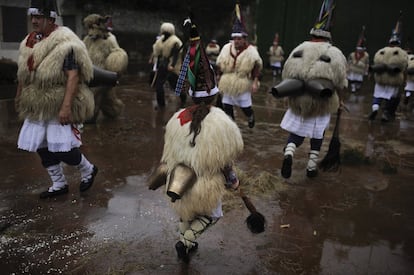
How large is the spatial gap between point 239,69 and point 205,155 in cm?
411

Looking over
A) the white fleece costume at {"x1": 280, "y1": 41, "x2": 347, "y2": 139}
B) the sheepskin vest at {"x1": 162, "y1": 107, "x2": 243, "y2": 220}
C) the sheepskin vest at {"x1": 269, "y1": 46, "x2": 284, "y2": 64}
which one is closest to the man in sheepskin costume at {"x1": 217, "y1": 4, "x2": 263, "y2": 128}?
the white fleece costume at {"x1": 280, "y1": 41, "x2": 347, "y2": 139}

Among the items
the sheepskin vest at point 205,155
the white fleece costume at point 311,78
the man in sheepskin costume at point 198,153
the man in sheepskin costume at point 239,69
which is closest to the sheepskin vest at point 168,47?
the man in sheepskin costume at point 239,69

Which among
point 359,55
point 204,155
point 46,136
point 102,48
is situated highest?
point 359,55

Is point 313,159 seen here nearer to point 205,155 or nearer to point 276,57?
point 205,155

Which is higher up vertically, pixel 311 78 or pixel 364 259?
pixel 311 78

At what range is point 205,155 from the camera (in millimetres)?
2848

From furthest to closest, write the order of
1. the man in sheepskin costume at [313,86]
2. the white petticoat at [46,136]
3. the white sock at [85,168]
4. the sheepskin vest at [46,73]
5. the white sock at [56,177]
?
the man in sheepskin costume at [313,86] → the white sock at [85,168] → the white sock at [56,177] → the white petticoat at [46,136] → the sheepskin vest at [46,73]

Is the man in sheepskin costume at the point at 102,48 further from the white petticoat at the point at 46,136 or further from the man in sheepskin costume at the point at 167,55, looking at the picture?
the white petticoat at the point at 46,136

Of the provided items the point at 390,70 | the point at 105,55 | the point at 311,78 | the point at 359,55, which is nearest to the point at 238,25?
the point at 311,78

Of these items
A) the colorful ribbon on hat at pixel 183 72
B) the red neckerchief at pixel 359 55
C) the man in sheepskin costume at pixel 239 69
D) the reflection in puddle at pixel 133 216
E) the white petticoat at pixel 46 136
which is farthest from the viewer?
the red neckerchief at pixel 359 55

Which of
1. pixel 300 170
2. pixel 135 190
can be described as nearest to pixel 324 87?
pixel 300 170

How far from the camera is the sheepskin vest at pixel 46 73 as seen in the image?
151 inches

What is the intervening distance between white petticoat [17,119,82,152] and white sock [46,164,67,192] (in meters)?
0.31

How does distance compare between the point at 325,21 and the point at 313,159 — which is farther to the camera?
the point at 313,159
